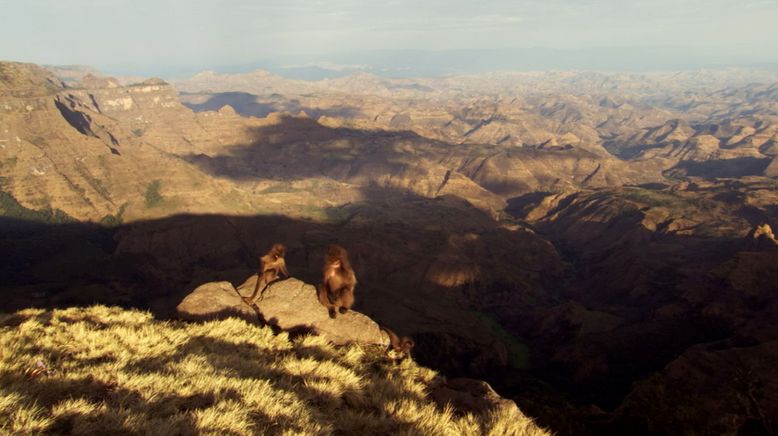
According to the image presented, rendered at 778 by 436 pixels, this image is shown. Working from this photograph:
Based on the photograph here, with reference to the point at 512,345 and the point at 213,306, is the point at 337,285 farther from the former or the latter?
the point at 512,345

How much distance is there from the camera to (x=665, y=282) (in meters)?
134

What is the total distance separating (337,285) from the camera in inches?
650

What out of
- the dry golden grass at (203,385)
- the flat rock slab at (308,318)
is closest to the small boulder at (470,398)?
the dry golden grass at (203,385)

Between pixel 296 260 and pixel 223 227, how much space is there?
1763 inches

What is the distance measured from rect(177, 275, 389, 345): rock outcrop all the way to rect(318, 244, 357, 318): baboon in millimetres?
376

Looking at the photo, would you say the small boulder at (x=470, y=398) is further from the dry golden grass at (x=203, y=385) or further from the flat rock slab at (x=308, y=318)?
the flat rock slab at (x=308, y=318)

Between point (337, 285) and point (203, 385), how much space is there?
7193 millimetres

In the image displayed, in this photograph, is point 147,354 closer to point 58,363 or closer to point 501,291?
point 58,363

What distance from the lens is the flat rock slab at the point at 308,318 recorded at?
16.1m

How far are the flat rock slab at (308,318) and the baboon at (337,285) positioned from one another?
1.16 ft

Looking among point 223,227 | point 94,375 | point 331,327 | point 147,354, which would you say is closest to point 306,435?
Answer: point 94,375

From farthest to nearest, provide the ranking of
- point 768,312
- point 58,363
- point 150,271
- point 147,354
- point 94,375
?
1. point 150,271
2. point 768,312
3. point 147,354
4. point 58,363
5. point 94,375

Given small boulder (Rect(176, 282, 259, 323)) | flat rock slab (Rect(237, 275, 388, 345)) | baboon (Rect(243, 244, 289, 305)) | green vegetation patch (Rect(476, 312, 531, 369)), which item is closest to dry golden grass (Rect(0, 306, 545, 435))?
flat rock slab (Rect(237, 275, 388, 345))

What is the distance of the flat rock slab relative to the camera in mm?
16078
